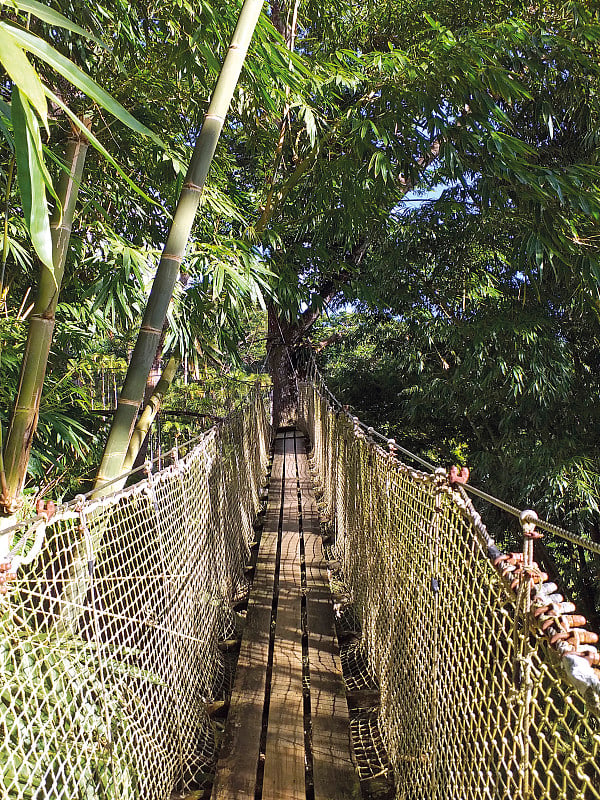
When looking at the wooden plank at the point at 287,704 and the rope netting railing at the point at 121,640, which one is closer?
the rope netting railing at the point at 121,640

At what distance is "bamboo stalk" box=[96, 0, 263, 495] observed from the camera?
60.0 inches

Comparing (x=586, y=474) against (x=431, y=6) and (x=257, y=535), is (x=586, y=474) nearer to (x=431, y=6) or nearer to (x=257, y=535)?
(x=257, y=535)

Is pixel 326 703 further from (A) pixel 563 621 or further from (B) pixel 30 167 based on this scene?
(B) pixel 30 167

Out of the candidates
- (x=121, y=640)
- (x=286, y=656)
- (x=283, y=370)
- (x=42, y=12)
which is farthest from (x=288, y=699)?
(x=283, y=370)

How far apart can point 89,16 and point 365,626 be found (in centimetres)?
250

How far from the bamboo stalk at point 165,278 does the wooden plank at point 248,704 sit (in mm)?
805

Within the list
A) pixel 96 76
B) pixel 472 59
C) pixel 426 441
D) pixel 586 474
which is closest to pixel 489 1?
pixel 472 59

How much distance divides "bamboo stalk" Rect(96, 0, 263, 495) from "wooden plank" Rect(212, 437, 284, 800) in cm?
80

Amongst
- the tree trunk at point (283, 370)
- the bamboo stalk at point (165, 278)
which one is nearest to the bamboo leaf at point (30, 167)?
the bamboo stalk at point (165, 278)

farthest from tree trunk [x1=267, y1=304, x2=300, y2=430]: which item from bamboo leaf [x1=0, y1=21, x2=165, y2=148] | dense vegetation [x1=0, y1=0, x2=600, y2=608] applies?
bamboo leaf [x1=0, y1=21, x2=165, y2=148]

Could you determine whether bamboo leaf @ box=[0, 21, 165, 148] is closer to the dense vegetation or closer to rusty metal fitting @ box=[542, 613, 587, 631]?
the dense vegetation

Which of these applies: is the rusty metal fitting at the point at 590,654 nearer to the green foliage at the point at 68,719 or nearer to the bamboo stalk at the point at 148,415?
the green foliage at the point at 68,719

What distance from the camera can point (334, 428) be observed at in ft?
12.3

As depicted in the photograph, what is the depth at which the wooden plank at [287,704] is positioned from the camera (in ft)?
4.61
